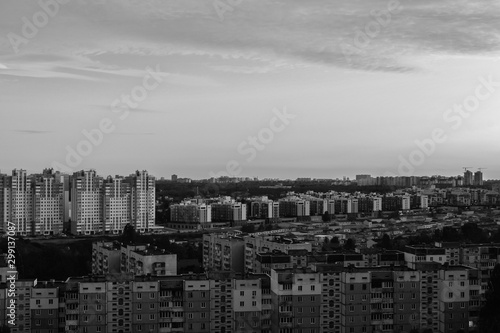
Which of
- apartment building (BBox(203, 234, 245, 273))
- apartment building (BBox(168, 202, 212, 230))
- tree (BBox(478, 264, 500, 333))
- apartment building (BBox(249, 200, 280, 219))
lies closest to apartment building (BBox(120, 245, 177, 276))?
apartment building (BBox(203, 234, 245, 273))

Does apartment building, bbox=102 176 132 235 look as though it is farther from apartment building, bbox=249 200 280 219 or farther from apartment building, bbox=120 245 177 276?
apartment building, bbox=120 245 177 276

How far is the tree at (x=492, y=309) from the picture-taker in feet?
18.0

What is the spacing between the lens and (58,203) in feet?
55.6

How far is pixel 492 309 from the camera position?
5.94 metres

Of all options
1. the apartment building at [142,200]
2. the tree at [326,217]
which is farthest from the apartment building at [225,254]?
the tree at [326,217]

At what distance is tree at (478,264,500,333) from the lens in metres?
5.49

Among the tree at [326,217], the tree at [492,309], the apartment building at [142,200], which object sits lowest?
→ the tree at [326,217]

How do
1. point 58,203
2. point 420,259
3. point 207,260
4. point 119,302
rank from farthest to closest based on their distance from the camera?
point 58,203 < point 207,260 < point 420,259 < point 119,302

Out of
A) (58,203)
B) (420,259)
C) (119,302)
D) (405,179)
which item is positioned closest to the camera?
(119,302)

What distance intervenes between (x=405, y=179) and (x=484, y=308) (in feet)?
122

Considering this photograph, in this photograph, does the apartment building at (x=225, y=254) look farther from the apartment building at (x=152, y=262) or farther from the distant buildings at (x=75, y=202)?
the distant buildings at (x=75, y=202)

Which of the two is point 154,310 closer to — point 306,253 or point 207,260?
point 306,253

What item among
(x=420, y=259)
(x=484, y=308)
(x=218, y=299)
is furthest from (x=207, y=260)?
(x=484, y=308)

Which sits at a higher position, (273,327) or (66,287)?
(66,287)
